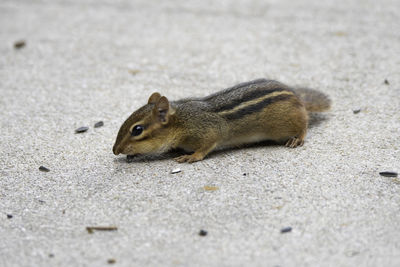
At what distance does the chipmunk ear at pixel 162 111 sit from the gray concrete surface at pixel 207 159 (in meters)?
0.35

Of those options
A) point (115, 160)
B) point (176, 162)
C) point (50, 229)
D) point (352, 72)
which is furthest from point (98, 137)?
point (352, 72)

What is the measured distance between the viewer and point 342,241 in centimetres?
317

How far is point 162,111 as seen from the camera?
4199mm

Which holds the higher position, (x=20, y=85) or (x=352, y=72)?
(x=352, y=72)

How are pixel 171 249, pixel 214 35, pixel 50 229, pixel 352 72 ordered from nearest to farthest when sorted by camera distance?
pixel 171 249, pixel 50 229, pixel 352 72, pixel 214 35

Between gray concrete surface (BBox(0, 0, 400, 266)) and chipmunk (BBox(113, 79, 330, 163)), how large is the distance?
0.14 metres

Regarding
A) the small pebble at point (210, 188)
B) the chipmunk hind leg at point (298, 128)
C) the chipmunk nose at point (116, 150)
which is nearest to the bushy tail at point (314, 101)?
the chipmunk hind leg at point (298, 128)

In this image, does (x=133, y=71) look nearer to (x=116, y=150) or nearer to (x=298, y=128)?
(x=116, y=150)

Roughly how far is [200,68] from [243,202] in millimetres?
2861

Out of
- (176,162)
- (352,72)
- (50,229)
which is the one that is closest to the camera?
(50,229)

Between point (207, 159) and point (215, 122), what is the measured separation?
1.00 ft

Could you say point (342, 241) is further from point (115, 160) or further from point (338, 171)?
point (115, 160)

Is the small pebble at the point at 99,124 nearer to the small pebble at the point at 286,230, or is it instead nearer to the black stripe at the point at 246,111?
the black stripe at the point at 246,111

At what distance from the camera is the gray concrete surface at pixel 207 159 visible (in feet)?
10.6
